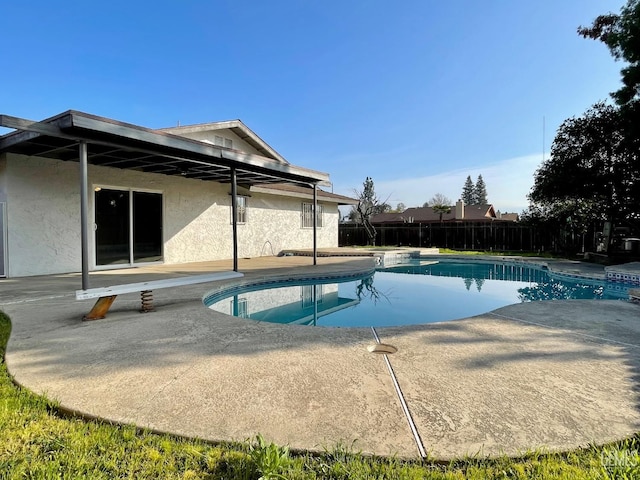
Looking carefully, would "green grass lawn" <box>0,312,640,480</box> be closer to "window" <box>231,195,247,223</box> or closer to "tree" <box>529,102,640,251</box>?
"window" <box>231,195,247,223</box>

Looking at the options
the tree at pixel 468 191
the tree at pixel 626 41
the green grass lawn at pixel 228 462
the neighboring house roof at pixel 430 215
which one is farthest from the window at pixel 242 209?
the tree at pixel 468 191

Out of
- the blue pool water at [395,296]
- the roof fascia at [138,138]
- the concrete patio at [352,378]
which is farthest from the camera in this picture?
the blue pool water at [395,296]

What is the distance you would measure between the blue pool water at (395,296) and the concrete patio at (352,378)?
2.04m

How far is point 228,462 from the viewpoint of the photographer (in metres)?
1.99

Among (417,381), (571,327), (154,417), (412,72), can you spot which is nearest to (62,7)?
(412,72)

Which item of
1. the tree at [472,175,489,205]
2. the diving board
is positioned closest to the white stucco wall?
the diving board

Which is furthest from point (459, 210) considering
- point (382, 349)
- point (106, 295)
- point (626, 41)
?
point (106, 295)

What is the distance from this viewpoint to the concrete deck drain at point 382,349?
3.69m

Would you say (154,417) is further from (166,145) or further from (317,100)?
(317,100)

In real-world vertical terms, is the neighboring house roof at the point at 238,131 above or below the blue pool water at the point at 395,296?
above

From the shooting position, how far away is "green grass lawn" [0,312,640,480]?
1870 mm

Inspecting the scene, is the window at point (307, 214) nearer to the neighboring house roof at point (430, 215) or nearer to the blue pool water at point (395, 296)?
the blue pool water at point (395, 296)

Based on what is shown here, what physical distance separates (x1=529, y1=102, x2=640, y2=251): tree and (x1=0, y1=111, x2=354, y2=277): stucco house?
10.3 m

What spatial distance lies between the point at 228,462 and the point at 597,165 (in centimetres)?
1708
